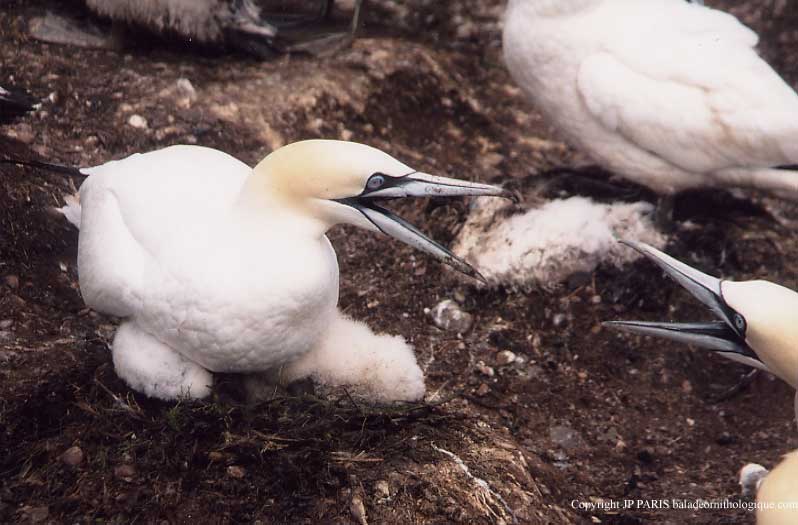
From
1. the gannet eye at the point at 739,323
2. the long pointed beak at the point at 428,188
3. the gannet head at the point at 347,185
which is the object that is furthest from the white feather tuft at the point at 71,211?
the gannet eye at the point at 739,323

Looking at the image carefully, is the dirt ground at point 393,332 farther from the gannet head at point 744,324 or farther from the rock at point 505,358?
the gannet head at point 744,324

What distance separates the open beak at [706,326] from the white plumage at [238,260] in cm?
70

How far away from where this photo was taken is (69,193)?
3.91 meters

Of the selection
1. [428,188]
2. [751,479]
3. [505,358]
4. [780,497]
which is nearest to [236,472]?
[428,188]

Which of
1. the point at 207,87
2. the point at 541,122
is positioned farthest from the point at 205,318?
the point at 541,122

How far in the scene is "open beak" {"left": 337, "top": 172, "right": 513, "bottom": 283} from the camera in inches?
107

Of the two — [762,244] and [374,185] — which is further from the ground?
[374,185]

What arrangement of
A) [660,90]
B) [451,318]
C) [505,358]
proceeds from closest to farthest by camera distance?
[505,358] → [451,318] → [660,90]

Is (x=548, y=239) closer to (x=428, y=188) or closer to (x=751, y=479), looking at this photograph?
(x=751, y=479)

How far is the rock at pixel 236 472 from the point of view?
291cm

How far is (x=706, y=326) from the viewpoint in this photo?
3.12 m

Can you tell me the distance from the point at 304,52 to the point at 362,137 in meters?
0.76

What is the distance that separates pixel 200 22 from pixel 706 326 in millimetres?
3117

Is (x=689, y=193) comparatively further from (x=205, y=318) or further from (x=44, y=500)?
(x=44, y=500)
